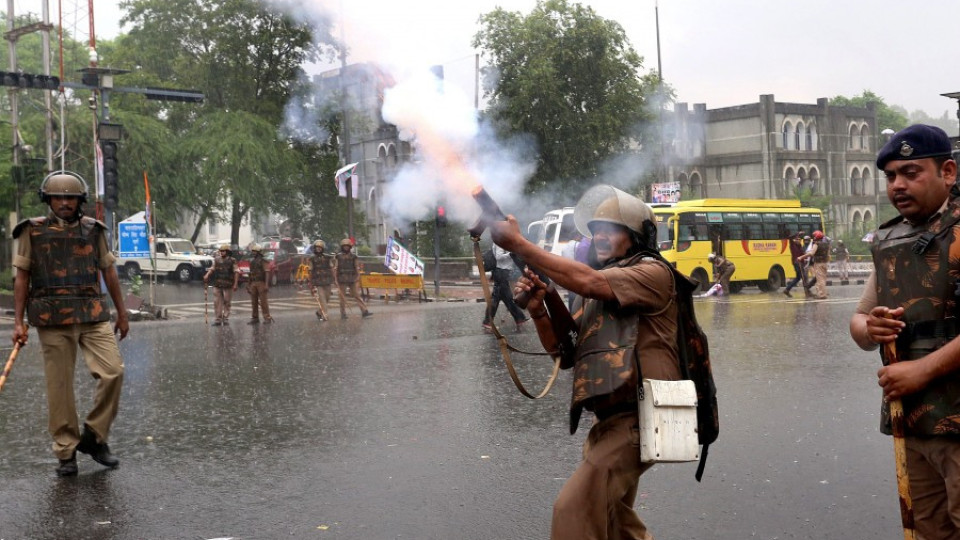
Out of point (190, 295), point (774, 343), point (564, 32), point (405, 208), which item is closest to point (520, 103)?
point (564, 32)

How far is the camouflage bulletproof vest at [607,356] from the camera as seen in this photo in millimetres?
3494

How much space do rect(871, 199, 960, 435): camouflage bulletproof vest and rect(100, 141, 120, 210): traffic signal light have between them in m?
19.3

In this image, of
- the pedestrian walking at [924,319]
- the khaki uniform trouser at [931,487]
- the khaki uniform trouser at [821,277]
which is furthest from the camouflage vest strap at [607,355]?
the khaki uniform trouser at [821,277]

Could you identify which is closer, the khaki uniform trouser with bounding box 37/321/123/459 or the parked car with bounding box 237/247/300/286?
the khaki uniform trouser with bounding box 37/321/123/459

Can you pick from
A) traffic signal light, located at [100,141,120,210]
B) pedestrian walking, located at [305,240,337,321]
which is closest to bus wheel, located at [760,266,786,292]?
pedestrian walking, located at [305,240,337,321]

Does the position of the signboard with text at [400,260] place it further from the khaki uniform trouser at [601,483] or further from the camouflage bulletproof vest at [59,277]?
the khaki uniform trouser at [601,483]

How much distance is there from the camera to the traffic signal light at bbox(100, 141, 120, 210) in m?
20.4

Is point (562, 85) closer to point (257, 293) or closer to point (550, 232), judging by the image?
point (550, 232)

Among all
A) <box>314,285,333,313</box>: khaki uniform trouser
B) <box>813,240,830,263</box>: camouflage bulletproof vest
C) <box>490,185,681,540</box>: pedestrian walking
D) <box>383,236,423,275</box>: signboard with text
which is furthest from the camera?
<box>383,236,423,275</box>: signboard with text

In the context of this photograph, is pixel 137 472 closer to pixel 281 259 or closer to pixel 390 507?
pixel 390 507

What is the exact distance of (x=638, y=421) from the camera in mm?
3600

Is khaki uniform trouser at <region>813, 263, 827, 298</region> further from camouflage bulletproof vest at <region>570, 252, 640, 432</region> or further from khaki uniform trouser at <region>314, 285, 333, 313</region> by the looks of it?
camouflage bulletproof vest at <region>570, 252, 640, 432</region>

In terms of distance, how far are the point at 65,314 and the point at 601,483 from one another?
4.39 metres

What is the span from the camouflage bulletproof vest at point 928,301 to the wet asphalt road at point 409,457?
6.14 feet
